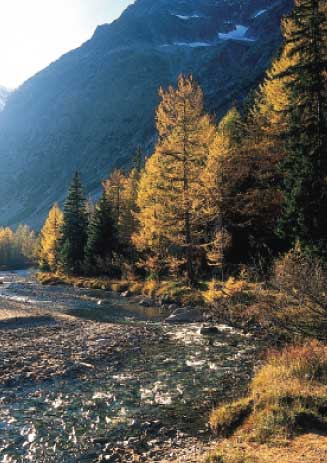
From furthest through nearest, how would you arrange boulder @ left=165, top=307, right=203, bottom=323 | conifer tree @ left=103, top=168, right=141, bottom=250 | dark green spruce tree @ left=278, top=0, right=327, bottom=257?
1. conifer tree @ left=103, top=168, right=141, bottom=250
2. boulder @ left=165, top=307, right=203, bottom=323
3. dark green spruce tree @ left=278, top=0, right=327, bottom=257

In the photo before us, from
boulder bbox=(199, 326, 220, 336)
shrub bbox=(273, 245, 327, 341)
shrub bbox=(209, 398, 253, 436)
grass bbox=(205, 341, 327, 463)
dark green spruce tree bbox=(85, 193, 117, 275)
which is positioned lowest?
boulder bbox=(199, 326, 220, 336)

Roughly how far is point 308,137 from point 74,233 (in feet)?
130

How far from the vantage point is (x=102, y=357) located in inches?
594

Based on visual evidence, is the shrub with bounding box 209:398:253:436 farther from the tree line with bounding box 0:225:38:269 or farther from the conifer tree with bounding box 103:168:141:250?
the tree line with bounding box 0:225:38:269

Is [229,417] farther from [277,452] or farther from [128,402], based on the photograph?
[128,402]

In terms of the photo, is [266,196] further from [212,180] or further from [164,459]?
[164,459]

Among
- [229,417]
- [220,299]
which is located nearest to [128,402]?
[229,417]

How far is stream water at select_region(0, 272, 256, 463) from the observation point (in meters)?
8.40

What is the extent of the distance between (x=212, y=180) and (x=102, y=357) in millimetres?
16728

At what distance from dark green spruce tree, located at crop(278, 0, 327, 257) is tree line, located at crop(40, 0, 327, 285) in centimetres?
5

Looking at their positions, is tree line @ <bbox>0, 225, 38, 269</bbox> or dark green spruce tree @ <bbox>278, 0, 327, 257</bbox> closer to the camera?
dark green spruce tree @ <bbox>278, 0, 327, 257</bbox>

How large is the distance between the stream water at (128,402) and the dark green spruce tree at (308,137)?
25.4 feet

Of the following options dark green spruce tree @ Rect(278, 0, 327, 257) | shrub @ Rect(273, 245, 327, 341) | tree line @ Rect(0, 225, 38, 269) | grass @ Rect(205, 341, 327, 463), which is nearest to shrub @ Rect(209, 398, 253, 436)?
grass @ Rect(205, 341, 327, 463)

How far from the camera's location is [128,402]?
10656mm
